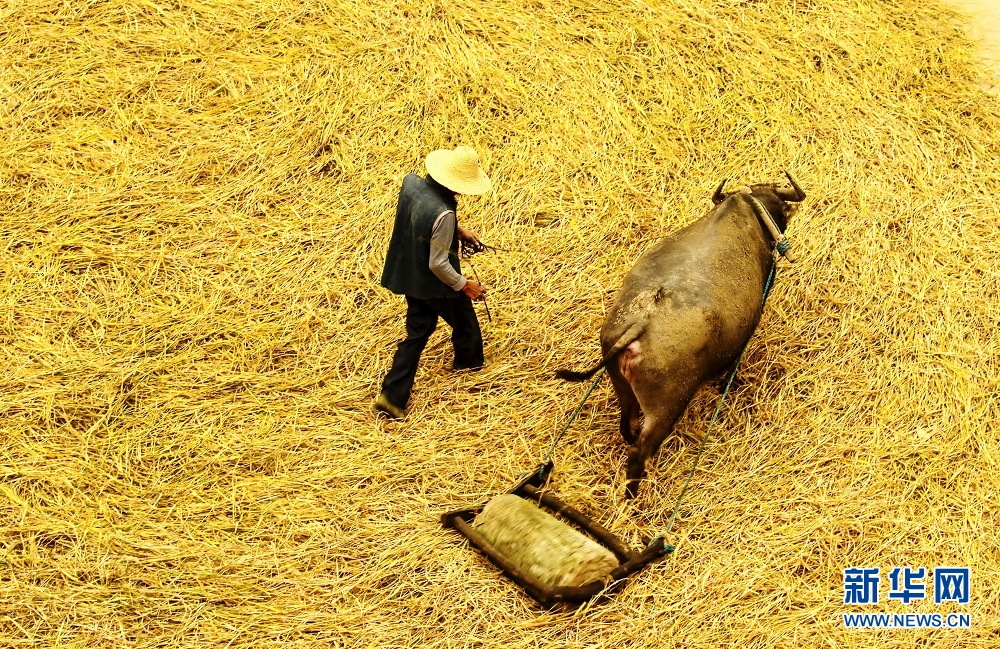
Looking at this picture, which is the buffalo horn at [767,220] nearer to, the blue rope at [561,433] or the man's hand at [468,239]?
the blue rope at [561,433]

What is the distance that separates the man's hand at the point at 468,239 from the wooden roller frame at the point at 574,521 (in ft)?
4.20

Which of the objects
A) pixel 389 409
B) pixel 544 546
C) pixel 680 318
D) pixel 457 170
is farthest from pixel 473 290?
pixel 544 546

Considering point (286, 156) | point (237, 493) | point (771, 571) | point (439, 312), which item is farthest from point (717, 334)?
point (286, 156)

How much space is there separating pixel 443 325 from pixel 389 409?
30.5 inches

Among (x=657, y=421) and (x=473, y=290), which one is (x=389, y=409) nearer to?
(x=473, y=290)

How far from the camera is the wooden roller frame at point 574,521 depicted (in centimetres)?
418

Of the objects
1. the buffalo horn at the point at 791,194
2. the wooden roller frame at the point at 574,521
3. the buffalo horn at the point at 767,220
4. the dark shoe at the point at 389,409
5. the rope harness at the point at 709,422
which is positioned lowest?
the dark shoe at the point at 389,409

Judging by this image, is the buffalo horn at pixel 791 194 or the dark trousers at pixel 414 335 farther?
the buffalo horn at pixel 791 194

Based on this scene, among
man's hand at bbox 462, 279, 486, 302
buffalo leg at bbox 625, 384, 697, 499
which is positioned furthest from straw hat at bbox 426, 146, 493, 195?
buffalo leg at bbox 625, 384, 697, 499

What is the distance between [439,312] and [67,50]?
3.90 m

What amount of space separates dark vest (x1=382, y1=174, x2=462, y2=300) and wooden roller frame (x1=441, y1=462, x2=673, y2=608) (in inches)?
42.8

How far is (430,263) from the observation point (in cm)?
485

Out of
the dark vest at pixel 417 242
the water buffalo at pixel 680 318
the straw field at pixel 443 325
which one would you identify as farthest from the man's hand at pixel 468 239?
the water buffalo at pixel 680 318

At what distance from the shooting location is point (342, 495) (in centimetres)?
476
